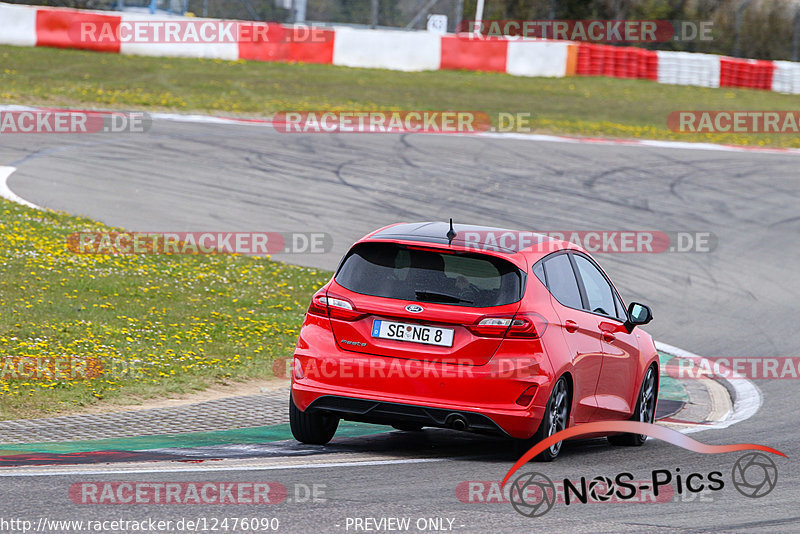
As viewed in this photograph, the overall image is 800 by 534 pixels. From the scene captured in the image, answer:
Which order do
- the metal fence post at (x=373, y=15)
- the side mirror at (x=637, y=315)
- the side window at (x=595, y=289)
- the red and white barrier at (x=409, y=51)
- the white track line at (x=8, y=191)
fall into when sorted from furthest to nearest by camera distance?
the metal fence post at (x=373, y=15)
the red and white barrier at (x=409, y=51)
the white track line at (x=8, y=191)
the side mirror at (x=637, y=315)
the side window at (x=595, y=289)

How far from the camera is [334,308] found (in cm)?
727

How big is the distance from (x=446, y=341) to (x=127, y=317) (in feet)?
17.3

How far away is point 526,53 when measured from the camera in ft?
109

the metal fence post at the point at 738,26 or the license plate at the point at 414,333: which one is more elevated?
the metal fence post at the point at 738,26

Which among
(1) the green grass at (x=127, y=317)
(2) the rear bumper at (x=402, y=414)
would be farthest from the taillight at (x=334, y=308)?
(1) the green grass at (x=127, y=317)

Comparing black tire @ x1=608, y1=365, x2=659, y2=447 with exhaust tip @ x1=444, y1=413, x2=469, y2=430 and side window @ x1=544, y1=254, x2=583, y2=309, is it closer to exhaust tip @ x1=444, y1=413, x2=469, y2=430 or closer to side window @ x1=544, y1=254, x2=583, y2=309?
side window @ x1=544, y1=254, x2=583, y2=309

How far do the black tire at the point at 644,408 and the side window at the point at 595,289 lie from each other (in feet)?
2.73

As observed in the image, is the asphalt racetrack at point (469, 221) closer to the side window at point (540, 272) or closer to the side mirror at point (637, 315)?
the side mirror at point (637, 315)

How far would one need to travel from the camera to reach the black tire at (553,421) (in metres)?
7.08

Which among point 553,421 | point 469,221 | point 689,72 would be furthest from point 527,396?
point 689,72

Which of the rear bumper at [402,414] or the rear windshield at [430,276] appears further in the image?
the rear windshield at [430,276]

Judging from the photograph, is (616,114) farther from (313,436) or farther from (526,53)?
(313,436)

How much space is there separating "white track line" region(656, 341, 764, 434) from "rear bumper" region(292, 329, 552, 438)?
2.61 metres

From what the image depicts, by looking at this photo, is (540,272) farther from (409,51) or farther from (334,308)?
(409,51)
